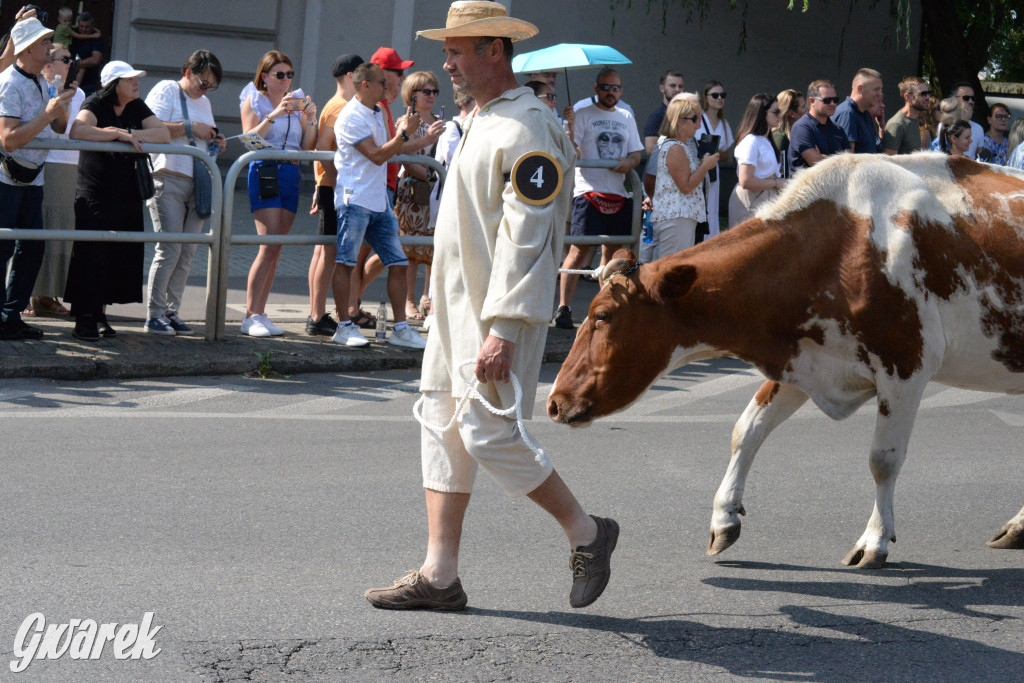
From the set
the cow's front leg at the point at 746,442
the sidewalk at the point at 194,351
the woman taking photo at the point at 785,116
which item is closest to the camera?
the cow's front leg at the point at 746,442

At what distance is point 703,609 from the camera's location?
4.89 meters

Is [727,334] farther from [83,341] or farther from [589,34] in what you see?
[589,34]

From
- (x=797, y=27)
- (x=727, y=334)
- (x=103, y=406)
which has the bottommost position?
(x=103, y=406)

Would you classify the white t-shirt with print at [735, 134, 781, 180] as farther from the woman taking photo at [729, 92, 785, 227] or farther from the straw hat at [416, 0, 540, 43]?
the straw hat at [416, 0, 540, 43]

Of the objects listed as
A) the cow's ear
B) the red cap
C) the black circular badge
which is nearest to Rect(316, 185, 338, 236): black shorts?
the red cap

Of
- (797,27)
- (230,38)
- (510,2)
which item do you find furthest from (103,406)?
(797,27)

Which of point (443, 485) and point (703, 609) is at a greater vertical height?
point (443, 485)

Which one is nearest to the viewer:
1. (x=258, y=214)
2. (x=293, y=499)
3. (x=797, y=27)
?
(x=293, y=499)

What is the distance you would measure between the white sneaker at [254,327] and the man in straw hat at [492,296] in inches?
204

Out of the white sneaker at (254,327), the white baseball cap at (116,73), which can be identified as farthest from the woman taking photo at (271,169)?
the white baseball cap at (116,73)

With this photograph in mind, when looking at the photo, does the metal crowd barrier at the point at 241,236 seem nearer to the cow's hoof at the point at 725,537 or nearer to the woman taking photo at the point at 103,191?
the woman taking photo at the point at 103,191

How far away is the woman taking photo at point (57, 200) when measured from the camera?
954 cm

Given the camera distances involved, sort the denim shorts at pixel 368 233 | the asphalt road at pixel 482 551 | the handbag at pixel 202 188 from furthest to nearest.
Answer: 1. the denim shorts at pixel 368 233
2. the handbag at pixel 202 188
3. the asphalt road at pixel 482 551

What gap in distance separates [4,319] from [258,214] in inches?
78.7
